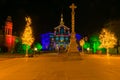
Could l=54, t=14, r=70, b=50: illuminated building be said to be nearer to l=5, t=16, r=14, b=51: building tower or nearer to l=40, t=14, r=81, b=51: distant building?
l=40, t=14, r=81, b=51: distant building

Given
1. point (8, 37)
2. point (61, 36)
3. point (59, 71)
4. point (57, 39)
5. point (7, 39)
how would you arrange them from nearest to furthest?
point (59, 71) < point (7, 39) < point (8, 37) < point (57, 39) < point (61, 36)

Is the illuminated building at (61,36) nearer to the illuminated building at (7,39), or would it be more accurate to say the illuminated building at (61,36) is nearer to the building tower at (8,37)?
the illuminated building at (7,39)

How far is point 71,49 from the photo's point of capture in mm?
62969

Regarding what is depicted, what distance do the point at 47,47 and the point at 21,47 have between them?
238 feet

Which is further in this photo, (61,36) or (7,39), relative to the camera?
(61,36)

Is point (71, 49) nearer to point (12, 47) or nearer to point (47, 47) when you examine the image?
point (12, 47)

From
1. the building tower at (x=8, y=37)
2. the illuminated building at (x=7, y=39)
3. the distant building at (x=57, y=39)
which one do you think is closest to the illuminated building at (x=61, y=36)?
the distant building at (x=57, y=39)

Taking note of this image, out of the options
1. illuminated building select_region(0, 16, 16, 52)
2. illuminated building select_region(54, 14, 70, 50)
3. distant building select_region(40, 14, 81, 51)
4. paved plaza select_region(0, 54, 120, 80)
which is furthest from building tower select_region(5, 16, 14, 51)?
illuminated building select_region(54, 14, 70, 50)

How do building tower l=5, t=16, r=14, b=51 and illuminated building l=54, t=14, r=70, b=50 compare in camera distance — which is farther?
illuminated building l=54, t=14, r=70, b=50

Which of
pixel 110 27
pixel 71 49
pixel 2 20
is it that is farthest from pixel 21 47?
pixel 71 49

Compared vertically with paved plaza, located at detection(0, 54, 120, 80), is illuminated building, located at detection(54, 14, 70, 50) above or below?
above

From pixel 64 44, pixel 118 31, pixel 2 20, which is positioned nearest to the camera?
pixel 118 31

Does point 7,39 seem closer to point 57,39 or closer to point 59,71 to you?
point 59,71

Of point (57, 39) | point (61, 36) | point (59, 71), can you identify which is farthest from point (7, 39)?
point (61, 36)
